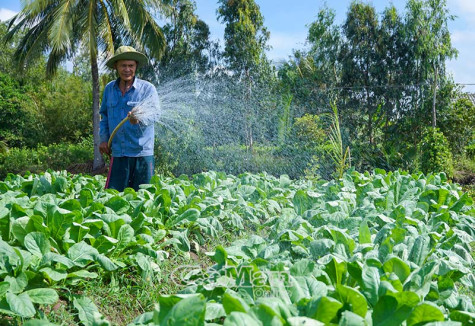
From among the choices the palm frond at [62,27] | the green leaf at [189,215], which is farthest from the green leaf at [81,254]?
the palm frond at [62,27]

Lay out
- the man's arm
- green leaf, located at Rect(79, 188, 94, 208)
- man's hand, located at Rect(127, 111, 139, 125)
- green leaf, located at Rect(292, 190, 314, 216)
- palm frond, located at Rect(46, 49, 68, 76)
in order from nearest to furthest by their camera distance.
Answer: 1. green leaf, located at Rect(79, 188, 94, 208)
2. green leaf, located at Rect(292, 190, 314, 216)
3. man's hand, located at Rect(127, 111, 139, 125)
4. the man's arm
5. palm frond, located at Rect(46, 49, 68, 76)

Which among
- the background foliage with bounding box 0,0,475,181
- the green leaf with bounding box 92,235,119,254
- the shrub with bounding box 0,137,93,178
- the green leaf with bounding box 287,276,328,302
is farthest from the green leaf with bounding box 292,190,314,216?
the shrub with bounding box 0,137,93,178

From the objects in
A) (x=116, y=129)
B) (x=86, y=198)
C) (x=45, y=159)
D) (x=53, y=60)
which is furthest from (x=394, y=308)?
(x=45, y=159)

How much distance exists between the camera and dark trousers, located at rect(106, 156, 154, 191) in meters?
4.17

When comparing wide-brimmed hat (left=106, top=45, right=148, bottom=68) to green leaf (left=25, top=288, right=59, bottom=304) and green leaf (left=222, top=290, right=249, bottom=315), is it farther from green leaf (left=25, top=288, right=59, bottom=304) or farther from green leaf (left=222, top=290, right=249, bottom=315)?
green leaf (left=222, top=290, right=249, bottom=315)

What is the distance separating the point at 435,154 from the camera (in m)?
8.41

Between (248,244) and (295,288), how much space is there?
719mm

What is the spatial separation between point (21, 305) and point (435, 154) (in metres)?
7.97

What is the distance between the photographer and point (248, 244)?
2.18 meters

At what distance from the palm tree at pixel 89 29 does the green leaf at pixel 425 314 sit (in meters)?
11.8

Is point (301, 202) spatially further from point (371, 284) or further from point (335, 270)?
point (371, 284)

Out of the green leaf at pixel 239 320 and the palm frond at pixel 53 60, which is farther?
the palm frond at pixel 53 60

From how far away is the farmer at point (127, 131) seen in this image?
13.5 ft

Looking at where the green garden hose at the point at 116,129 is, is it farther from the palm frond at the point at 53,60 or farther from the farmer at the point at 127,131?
the palm frond at the point at 53,60
